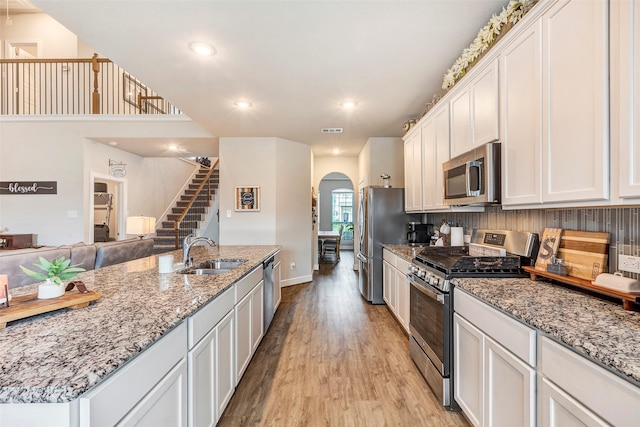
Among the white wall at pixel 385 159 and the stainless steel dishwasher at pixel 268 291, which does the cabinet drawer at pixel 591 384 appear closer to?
the stainless steel dishwasher at pixel 268 291

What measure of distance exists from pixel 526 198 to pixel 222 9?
2.15m

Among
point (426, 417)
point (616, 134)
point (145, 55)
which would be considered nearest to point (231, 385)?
point (426, 417)

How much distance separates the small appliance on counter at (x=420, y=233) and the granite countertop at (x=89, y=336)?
9.31ft

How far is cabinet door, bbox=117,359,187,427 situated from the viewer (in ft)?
3.15

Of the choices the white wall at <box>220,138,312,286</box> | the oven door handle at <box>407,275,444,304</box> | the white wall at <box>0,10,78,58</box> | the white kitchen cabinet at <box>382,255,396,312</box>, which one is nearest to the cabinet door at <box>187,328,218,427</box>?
the oven door handle at <box>407,275,444,304</box>

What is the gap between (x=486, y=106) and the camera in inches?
78.0

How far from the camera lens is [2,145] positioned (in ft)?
16.5

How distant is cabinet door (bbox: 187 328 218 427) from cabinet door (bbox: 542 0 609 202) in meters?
1.87

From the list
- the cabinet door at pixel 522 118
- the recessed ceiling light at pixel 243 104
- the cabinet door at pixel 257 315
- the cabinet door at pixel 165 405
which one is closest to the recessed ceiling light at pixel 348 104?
Result: the recessed ceiling light at pixel 243 104

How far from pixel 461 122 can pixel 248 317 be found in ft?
7.55

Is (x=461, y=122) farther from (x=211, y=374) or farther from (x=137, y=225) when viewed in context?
(x=137, y=225)

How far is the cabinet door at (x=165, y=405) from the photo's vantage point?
96cm

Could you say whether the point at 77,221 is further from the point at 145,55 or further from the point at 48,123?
the point at 145,55

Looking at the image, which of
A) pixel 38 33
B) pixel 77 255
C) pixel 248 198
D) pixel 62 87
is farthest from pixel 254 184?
pixel 38 33
